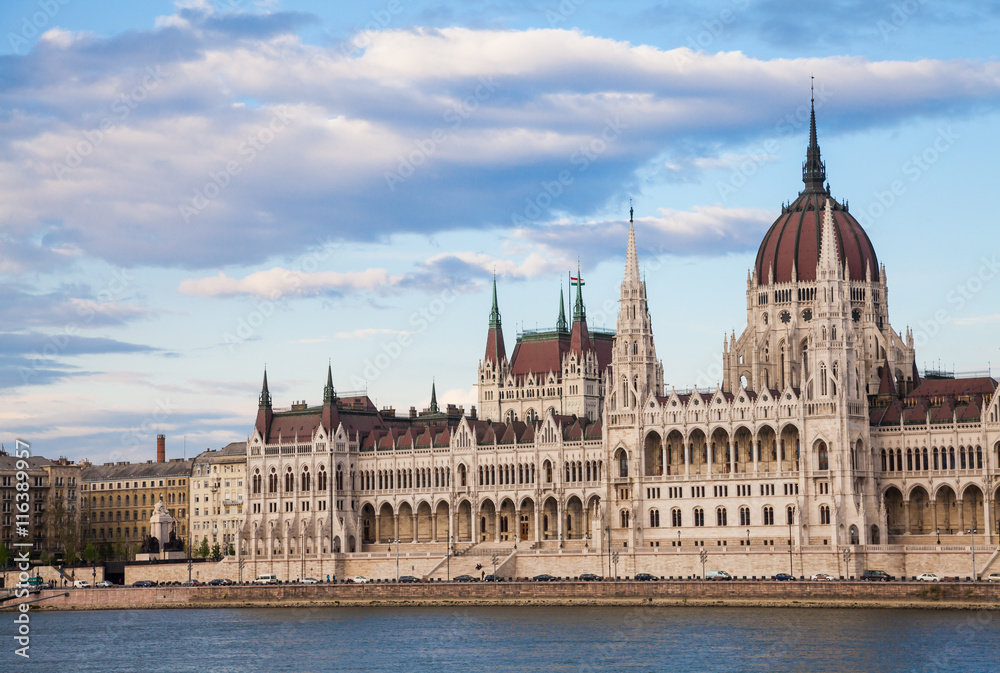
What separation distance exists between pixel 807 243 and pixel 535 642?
214 ft

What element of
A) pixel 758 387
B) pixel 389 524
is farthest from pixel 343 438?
pixel 758 387

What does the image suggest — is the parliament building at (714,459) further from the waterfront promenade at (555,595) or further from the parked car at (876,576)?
the waterfront promenade at (555,595)

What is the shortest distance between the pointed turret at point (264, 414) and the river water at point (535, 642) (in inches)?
1814

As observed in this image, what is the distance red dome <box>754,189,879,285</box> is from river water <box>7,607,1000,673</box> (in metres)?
44.5

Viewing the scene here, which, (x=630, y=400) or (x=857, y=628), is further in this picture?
(x=630, y=400)

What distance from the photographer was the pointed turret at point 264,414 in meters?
193

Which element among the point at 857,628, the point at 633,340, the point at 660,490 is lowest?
the point at 857,628

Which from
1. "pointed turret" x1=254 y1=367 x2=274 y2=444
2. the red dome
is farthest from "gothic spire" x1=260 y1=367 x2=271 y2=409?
the red dome

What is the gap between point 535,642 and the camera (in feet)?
396

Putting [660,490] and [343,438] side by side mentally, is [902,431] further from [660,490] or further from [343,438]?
[343,438]

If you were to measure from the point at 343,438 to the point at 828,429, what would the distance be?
5201 centimetres

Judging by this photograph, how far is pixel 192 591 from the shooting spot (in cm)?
16288

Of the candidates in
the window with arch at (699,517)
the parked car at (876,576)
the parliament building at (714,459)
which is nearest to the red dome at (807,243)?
the parliament building at (714,459)

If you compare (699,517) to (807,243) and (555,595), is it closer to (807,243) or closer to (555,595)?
(555,595)
